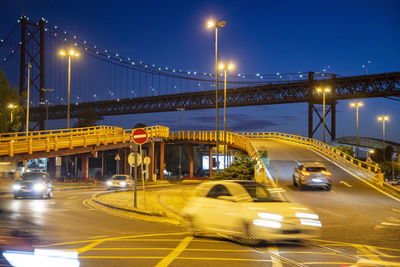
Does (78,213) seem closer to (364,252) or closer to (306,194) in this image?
(364,252)

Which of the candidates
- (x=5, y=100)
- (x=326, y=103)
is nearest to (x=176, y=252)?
(x=5, y=100)

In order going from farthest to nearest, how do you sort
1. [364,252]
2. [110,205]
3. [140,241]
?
[110,205] < [140,241] < [364,252]

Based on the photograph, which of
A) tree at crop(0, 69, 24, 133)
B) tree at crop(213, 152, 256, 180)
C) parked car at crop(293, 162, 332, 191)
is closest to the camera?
parked car at crop(293, 162, 332, 191)

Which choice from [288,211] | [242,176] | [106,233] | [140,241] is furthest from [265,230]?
[242,176]

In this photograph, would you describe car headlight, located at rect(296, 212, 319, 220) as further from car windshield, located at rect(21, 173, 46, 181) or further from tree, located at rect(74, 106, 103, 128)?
tree, located at rect(74, 106, 103, 128)

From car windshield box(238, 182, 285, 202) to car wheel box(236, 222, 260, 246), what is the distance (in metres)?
0.75

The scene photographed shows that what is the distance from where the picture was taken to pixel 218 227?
11.3 meters

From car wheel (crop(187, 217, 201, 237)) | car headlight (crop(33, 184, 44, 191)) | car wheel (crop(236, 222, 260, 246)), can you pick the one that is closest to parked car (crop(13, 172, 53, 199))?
car headlight (crop(33, 184, 44, 191))

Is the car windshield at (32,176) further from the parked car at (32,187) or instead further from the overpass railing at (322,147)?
the overpass railing at (322,147)

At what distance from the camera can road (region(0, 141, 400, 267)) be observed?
8797 mm

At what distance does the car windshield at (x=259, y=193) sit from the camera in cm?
1109

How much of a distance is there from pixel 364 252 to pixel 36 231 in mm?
8127

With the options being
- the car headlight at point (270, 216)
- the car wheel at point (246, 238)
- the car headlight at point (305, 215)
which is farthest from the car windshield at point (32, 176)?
the car headlight at point (305, 215)

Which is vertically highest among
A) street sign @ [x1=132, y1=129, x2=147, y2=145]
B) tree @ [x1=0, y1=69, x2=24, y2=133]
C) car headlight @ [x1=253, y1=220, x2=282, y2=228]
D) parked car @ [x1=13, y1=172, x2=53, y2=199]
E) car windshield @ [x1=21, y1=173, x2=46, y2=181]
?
tree @ [x1=0, y1=69, x2=24, y2=133]
